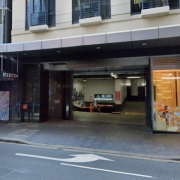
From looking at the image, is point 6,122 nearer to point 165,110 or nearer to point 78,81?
Answer: point 165,110

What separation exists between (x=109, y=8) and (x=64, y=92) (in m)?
6.60

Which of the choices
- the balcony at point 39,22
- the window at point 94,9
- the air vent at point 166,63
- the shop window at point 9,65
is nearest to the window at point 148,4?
the window at point 94,9

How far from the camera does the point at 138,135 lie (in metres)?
8.16

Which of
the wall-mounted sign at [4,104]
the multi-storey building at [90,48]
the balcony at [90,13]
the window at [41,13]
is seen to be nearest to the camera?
the multi-storey building at [90,48]

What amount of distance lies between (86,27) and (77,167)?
6879 mm

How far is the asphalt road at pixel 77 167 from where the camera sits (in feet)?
13.7

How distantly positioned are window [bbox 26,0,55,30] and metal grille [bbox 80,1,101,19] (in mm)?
1887

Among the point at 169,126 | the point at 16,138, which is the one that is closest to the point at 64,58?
the point at 16,138

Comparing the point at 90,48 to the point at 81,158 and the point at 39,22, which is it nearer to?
the point at 39,22

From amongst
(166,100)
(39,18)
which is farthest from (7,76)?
(166,100)

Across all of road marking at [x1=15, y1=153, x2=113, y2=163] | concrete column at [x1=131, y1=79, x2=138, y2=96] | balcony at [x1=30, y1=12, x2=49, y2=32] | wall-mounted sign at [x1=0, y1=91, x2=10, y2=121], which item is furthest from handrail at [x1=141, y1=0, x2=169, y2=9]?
concrete column at [x1=131, y1=79, x2=138, y2=96]

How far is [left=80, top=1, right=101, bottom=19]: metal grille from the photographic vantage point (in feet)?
28.6

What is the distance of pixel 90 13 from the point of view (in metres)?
8.84

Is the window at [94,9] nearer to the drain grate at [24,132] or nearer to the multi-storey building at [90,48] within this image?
the multi-storey building at [90,48]
